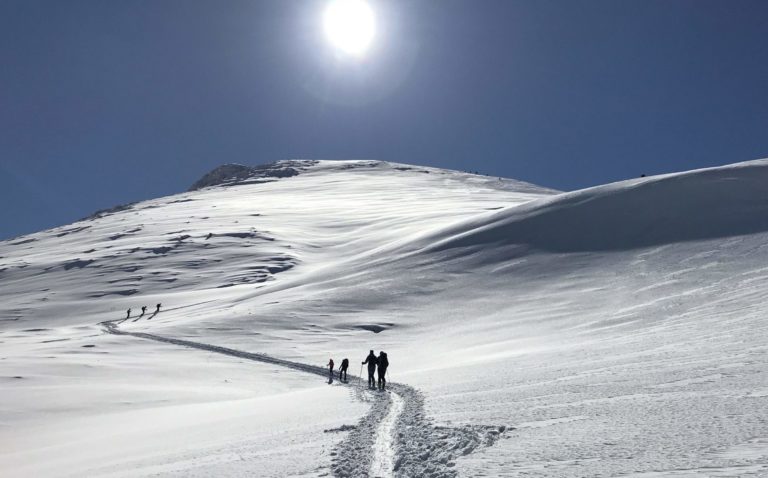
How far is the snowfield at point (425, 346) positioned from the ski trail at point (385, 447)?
0.21 ft

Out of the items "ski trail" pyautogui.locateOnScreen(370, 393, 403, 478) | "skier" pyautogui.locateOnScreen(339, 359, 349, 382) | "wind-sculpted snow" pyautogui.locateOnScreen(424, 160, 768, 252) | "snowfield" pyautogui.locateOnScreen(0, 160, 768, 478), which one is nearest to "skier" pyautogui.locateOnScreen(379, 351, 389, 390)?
"snowfield" pyautogui.locateOnScreen(0, 160, 768, 478)

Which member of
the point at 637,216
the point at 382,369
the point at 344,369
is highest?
the point at 637,216

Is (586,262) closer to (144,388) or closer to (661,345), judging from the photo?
(661,345)

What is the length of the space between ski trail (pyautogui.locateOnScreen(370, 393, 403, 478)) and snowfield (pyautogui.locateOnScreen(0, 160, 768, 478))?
0.21 feet

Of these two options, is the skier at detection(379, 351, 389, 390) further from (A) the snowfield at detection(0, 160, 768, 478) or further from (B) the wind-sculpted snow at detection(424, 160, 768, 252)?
(B) the wind-sculpted snow at detection(424, 160, 768, 252)

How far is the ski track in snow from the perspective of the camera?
9.68m

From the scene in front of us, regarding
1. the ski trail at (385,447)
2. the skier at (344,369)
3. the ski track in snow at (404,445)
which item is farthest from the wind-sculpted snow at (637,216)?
the ski track in snow at (404,445)

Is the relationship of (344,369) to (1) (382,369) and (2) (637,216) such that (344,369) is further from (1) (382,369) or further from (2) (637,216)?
(2) (637,216)

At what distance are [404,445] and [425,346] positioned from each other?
2186 centimetres

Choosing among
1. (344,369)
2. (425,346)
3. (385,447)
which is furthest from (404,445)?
(425,346)

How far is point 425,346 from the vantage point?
108 ft

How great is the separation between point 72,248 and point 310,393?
80000mm

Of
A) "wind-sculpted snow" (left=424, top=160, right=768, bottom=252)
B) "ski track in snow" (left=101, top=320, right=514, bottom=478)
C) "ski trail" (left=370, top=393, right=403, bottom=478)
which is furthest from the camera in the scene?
"wind-sculpted snow" (left=424, top=160, right=768, bottom=252)

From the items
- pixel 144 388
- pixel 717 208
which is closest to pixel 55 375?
pixel 144 388
